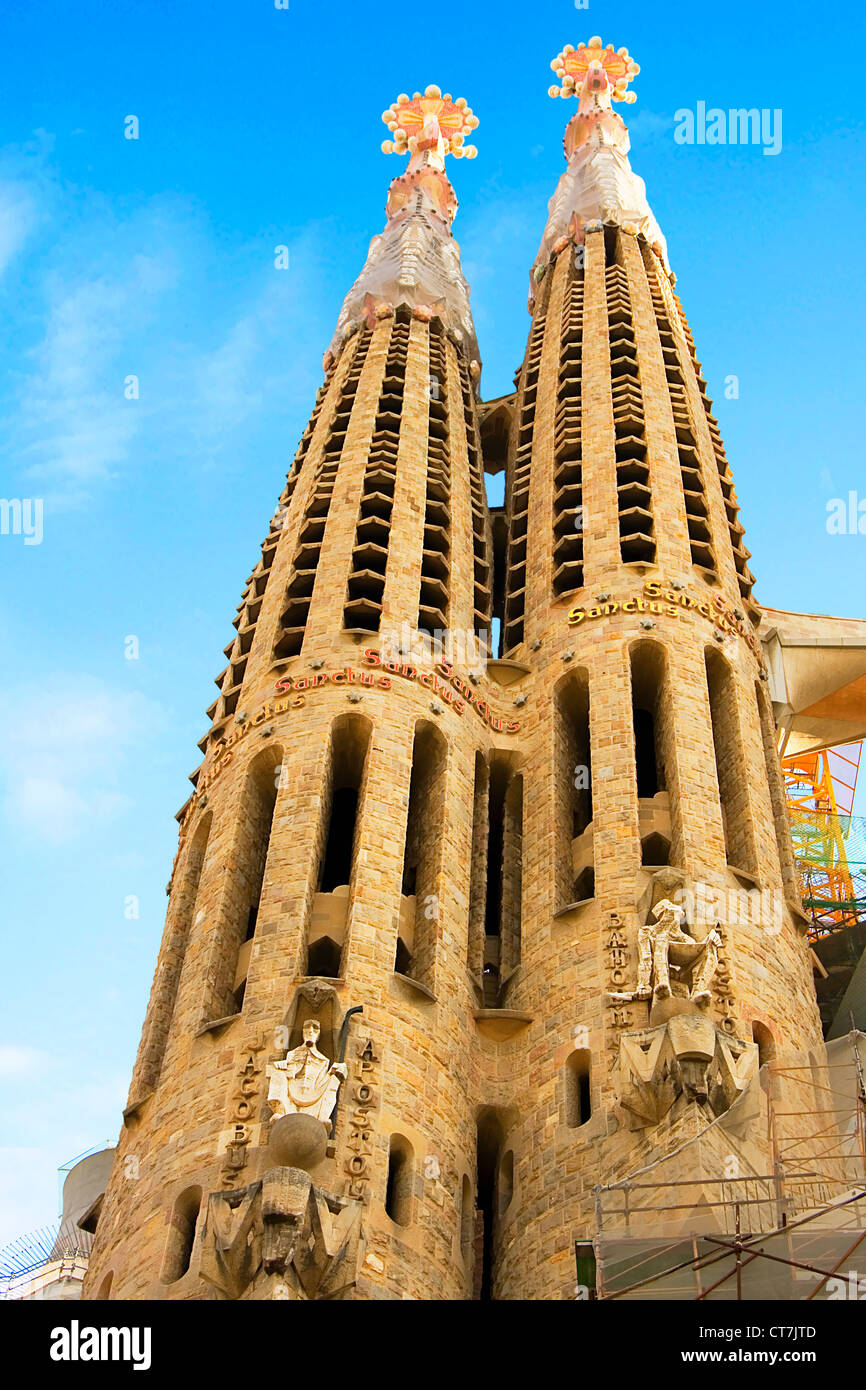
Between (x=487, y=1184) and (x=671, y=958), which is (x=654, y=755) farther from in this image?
(x=487, y=1184)

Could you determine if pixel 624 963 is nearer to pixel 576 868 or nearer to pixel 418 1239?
pixel 576 868

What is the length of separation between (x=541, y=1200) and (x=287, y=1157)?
4553 mm

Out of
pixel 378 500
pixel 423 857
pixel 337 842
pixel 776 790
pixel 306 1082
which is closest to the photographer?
pixel 306 1082

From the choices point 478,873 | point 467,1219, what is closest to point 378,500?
point 478,873

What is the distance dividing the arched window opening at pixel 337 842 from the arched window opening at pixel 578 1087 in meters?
3.88

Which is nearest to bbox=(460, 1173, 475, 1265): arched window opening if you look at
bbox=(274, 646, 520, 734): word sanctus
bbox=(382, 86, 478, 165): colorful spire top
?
bbox=(274, 646, 520, 734): word sanctus

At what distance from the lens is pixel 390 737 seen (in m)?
37.4

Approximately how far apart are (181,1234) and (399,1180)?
3177 millimetres

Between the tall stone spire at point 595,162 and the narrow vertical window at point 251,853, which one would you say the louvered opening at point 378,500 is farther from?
the tall stone spire at point 595,162

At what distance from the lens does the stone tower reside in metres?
30.2

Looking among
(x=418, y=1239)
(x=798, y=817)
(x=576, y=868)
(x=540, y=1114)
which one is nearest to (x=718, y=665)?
(x=576, y=868)

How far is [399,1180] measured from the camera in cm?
3064

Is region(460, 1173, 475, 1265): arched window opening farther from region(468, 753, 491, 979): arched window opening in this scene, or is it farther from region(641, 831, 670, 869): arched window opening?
region(641, 831, 670, 869): arched window opening

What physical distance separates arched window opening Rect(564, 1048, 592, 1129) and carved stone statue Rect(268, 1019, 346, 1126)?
13.1 feet
